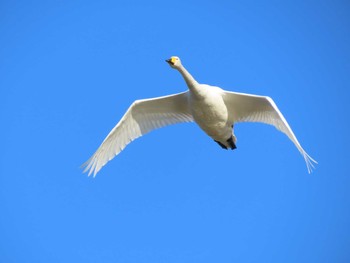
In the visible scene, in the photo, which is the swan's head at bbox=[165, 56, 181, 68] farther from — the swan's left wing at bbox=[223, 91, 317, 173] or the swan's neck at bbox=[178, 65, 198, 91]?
the swan's left wing at bbox=[223, 91, 317, 173]

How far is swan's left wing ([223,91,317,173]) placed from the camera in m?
18.7

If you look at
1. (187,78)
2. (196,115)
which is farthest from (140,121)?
(187,78)

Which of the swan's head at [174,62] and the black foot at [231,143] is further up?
the swan's head at [174,62]

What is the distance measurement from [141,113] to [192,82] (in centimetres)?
273

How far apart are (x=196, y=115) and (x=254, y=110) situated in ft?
6.18

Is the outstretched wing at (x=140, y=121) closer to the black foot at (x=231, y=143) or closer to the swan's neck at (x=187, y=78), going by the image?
the swan's neck at (x=187, y=78)

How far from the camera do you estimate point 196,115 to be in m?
18.9

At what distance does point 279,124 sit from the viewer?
19.0m

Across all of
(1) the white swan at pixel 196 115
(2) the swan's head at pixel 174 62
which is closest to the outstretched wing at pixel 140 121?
(1) the white swan at pixel 196 115

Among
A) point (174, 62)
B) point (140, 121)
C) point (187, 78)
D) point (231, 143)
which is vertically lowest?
point (231, 143)

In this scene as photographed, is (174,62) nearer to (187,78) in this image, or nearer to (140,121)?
(187,78)

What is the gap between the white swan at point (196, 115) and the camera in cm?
1853

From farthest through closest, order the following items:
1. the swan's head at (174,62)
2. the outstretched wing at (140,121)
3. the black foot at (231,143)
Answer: the black foot at (231,143)
the outstretched wing at (140,121)
the swan's head at (174,62)

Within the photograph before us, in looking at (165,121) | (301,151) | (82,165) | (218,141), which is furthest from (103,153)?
(301,151)
